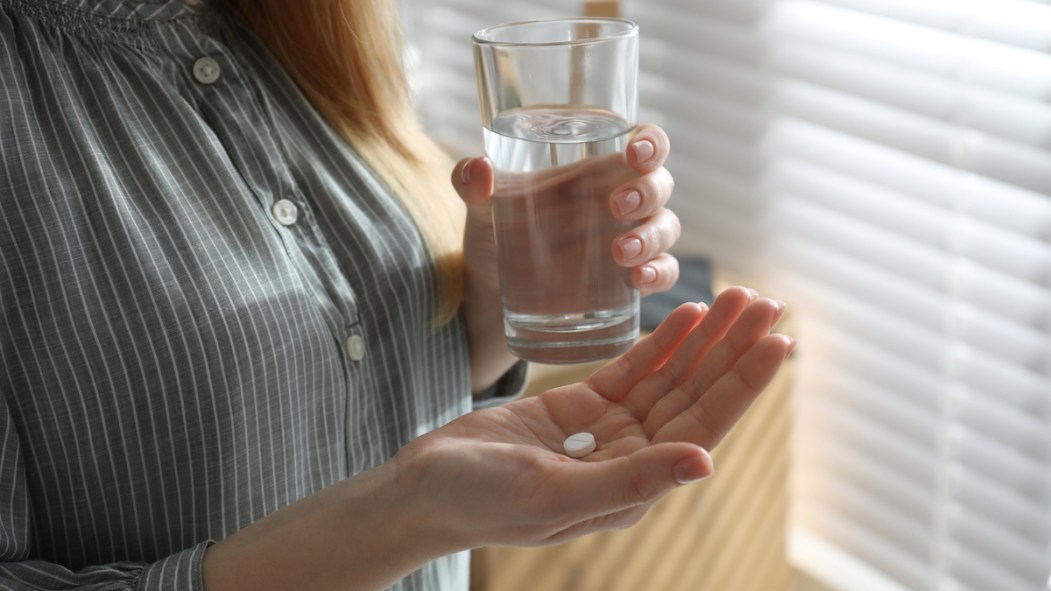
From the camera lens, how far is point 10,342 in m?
0.68

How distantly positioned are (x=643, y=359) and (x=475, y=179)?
191mm

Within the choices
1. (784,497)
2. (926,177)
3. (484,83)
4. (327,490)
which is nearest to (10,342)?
(327,490)

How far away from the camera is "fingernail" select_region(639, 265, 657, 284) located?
777mm

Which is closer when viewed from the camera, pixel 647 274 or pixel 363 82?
pixel 647 274

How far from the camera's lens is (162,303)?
2.32 feet

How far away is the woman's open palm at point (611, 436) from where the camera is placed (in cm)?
56

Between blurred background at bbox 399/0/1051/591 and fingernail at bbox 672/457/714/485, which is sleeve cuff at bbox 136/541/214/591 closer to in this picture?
fingernail at bbox 672/457/714/485

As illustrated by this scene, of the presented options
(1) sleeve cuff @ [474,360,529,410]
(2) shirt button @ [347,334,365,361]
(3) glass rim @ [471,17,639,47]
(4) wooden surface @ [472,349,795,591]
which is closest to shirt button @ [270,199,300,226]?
(2) shirt button @ [347,334,365,361]

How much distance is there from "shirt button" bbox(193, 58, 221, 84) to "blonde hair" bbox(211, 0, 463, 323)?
0.08 meters

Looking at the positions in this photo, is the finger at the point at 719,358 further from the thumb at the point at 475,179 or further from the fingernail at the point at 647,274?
the thumb at the point at 475,179

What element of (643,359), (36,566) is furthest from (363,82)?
(36,566)

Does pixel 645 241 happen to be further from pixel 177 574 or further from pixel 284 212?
pixel 177 574

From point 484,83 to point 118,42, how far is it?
0.97ft

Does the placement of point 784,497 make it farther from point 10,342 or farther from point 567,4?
point 10,342
